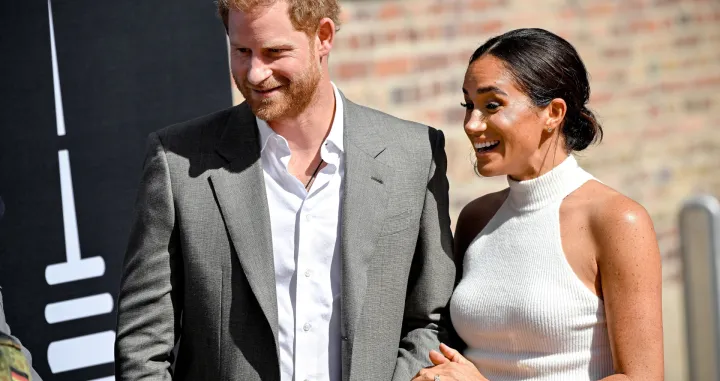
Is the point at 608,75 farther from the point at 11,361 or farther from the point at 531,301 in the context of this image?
the point at 11,361

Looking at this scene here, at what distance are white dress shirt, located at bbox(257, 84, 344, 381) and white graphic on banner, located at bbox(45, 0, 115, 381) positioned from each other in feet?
4.04

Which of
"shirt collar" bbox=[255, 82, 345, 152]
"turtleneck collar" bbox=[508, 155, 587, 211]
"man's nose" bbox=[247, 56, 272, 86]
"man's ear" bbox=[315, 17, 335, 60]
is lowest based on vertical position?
"turtleneck collar" bbox=[508, 155, 587, 211]

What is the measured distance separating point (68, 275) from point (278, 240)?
1.33m

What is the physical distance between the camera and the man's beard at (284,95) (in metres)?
2.65

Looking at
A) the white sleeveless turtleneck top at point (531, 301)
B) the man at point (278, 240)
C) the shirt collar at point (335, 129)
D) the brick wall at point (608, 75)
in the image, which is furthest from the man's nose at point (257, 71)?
the brick wall at point (608, 75)

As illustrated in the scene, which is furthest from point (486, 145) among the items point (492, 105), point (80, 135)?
point (80, 135)

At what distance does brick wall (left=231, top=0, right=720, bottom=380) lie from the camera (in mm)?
4348

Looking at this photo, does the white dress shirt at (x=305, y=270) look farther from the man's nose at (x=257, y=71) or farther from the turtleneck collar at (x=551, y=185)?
the turtleneck collar at (x=551, y=185)

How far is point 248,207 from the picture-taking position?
2684 millimetres

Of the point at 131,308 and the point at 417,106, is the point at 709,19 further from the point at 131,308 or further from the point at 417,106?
the point at 131,308

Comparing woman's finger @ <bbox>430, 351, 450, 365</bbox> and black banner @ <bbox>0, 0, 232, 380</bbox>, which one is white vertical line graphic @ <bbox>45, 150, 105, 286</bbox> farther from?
woman's finger @ <bbox>430, 351, 450, 365</bbox>

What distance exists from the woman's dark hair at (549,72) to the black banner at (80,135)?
56.0 inches

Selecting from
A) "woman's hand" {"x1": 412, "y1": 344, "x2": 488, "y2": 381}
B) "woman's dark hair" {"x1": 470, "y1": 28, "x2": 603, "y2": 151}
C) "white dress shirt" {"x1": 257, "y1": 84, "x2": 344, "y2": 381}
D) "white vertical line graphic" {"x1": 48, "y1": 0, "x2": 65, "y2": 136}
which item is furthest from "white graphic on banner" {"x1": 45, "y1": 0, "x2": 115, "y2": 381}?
"woman's dark hair" {"x1": 470, "y1": 28, "x2": 603, "y2": 151}

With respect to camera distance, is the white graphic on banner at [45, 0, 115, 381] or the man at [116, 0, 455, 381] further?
the white graphic on banner at [45, 0, 115, 381]
